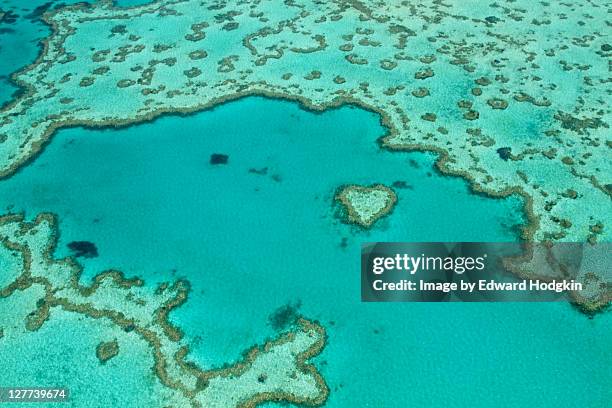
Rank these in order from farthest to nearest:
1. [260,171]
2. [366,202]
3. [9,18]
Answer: [9,18] < [260,171] < [366,202]

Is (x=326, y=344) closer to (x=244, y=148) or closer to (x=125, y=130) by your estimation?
(x=244, y=148)

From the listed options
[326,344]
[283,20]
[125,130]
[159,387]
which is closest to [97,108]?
[125,130]

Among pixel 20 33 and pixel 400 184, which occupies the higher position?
pixel 20 33

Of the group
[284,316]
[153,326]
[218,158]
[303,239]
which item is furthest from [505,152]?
[153,326]

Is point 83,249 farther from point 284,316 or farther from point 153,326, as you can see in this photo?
point 284,316

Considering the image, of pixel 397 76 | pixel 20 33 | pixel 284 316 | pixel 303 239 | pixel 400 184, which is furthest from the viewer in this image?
pixel 20 33

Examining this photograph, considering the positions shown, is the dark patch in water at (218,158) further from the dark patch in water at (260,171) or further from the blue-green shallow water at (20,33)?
→ the blue-green shallow water at (20,33)

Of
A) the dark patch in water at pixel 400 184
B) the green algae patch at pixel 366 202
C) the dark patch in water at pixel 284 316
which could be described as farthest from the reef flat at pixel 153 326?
the dark patch in water at pixel 400 184

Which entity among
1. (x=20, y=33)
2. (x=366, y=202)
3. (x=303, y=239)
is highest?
(x=20, y=33)
